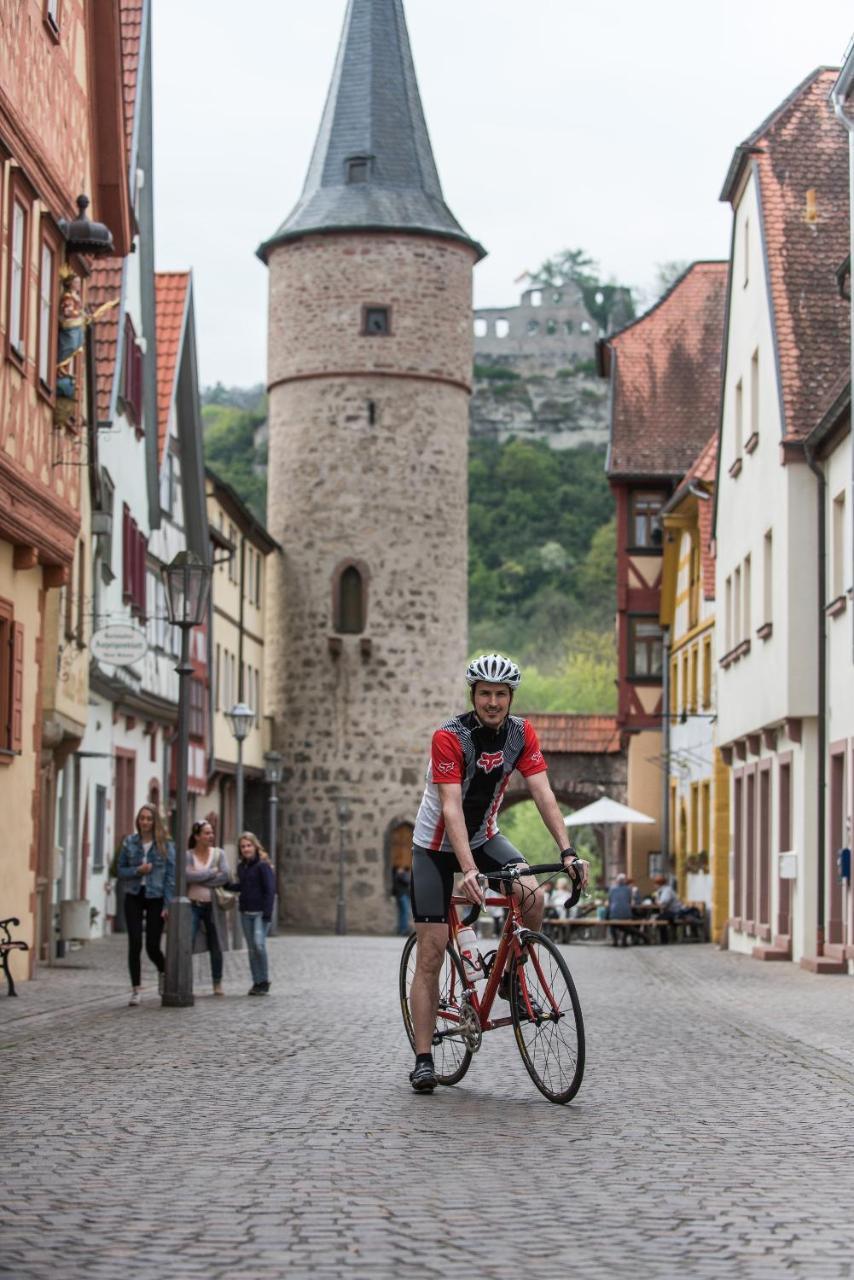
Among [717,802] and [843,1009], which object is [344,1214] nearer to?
[843,1009]

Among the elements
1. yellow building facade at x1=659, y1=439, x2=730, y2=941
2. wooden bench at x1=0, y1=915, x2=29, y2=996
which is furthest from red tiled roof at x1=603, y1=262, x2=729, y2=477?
wooden bench at x1=0, y1=915, x2=29, y2=996

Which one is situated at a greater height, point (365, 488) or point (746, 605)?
point (365, 488)

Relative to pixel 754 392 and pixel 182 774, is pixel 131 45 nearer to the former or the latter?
pixel 754 392

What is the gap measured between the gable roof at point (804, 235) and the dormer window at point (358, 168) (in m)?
22.7

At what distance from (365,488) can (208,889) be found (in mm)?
31794

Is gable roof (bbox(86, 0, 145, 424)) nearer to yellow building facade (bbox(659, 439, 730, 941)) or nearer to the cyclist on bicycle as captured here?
yellow building facade (bbox(659, 439, 730, 941))

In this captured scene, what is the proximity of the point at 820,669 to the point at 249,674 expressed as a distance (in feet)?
85.5

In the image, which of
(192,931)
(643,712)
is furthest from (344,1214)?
(643,712)

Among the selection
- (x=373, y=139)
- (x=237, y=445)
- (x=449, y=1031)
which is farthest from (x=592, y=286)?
(x=449, y=1031)

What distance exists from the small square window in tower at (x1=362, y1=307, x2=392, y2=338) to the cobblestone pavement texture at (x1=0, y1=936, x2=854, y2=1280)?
119 ft

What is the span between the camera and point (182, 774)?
17469 millimetres

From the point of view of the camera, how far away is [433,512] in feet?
165

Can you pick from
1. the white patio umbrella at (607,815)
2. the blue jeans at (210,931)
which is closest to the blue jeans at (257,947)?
the blue jeans at (210,931)

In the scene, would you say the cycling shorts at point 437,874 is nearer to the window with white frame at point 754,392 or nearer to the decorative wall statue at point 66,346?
the decorative wall statue at point 66,346
